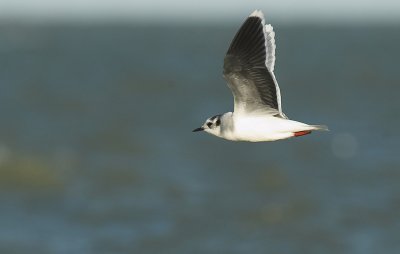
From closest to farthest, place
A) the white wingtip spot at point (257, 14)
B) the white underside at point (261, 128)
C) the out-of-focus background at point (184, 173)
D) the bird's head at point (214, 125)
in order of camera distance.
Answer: the white wingtip spot at point (257, 14)
the white underside at point (261, 128)
the bird's head at point (214, 125)
the out-of-focus background at point (184, 173)

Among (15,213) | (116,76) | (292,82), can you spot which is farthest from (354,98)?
(15,213)

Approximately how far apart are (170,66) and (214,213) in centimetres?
2740

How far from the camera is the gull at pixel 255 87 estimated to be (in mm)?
9391

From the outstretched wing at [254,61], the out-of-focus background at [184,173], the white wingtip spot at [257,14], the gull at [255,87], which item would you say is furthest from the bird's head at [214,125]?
the out-of-focus background at [184,173]

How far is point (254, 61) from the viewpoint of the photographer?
944cm

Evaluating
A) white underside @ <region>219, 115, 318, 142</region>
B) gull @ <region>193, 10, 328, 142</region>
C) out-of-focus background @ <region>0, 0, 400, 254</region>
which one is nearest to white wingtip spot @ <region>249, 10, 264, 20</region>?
gull @ <region>193, 10, 328, 142</region>

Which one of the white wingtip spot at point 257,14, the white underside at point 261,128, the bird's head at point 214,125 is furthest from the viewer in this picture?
the bird's head at point 214,125

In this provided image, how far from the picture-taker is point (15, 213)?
20.4 meters

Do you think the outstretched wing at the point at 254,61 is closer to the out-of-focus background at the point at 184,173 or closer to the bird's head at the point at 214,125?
the bird's head at the point at 214,125

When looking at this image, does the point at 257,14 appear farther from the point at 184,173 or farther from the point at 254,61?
the point at 184,173

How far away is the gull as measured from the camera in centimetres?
939

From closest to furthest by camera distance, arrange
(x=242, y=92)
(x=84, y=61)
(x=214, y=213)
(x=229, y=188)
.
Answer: (x=242, y=92) → (x=214, y=213) → (x=229, y=188) → (x=84, y=61)

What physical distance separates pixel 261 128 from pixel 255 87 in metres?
0.31

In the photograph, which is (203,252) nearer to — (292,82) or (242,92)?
(242,92)
